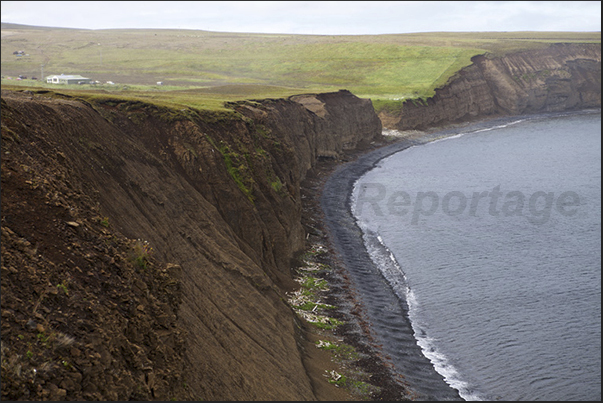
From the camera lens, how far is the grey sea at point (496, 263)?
3198 cm

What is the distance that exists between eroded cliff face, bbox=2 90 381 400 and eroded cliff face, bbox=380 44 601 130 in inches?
3357

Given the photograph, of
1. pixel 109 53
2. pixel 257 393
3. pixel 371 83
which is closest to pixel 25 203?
pixel 257 393

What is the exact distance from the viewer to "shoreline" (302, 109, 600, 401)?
29234 millimetres

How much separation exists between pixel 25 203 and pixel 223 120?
27369 mm

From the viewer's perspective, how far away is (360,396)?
26531 mm

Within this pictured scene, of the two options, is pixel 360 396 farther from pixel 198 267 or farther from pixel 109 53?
pixel 109 53

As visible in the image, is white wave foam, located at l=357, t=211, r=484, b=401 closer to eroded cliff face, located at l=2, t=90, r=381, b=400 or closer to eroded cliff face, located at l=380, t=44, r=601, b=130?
eroded cliff face, located at l=2, t=90, r=381, b=400

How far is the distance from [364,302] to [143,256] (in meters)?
22.1

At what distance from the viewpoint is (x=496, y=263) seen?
47188 millimetres

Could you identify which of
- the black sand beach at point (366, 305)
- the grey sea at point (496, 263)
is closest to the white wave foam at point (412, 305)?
the grey sea at point (496, 263)

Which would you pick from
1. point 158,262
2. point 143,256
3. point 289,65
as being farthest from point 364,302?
point 289,65

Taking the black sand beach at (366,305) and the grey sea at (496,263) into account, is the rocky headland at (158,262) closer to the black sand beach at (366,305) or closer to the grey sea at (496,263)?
the black sand beach at (366,305)

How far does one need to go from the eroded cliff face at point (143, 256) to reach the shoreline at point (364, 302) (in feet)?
13.1
